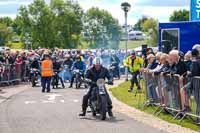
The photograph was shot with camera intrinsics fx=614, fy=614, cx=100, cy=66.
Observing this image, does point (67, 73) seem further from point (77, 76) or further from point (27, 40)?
point (27, 40)

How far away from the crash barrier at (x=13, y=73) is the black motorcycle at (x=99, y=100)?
15904 mm

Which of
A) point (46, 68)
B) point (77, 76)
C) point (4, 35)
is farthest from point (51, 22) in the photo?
point (46, 68)

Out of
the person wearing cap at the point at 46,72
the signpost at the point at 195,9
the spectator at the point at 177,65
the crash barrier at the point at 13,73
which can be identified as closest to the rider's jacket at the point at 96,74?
the spectator at the point at 177,65

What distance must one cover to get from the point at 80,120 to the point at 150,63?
609cm

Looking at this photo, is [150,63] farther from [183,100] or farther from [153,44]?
[153,44]

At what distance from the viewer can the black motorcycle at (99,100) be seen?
16828mm

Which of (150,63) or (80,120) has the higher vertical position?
(150,63)

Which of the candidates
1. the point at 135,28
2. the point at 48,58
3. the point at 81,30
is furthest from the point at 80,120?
the point at 135,28

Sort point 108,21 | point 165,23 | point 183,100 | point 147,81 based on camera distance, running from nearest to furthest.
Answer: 1. point 183,100
2. point 147,81
3. point 165,23
4. point 108,21

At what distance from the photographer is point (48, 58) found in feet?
98.6

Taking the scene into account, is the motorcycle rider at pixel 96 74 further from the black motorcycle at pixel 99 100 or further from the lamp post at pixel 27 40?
the lamp post at pixel 27 40

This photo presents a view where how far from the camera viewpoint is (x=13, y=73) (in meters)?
A: 35.4

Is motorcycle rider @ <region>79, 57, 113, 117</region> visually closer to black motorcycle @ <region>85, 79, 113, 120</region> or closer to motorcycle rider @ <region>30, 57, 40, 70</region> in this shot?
black motorcycle @ <region>85, 79, 113, 120</region>

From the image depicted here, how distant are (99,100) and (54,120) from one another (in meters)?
1.42
